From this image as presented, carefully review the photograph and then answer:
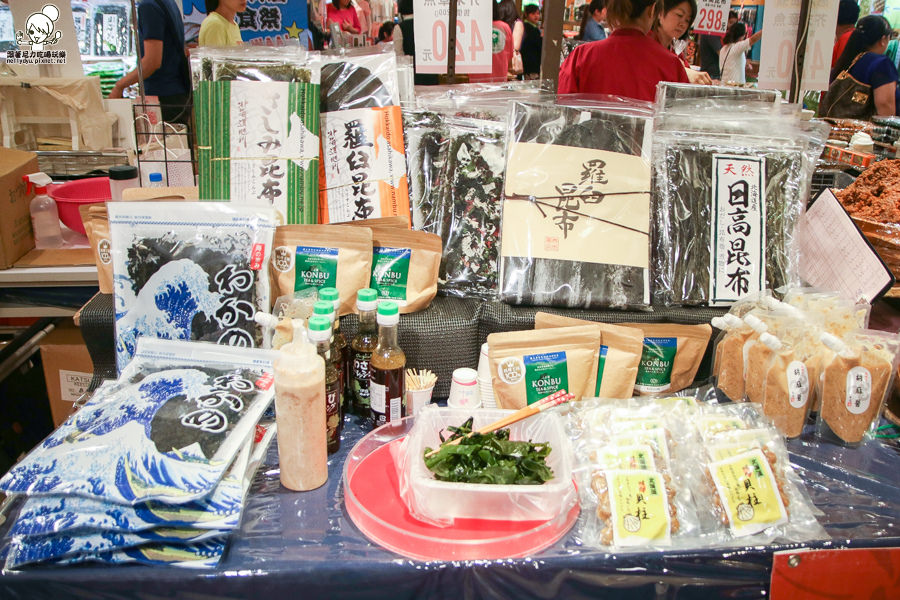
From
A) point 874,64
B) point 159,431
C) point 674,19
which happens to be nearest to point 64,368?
point 159,431

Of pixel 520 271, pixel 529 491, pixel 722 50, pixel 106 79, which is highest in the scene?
pixel 722 50

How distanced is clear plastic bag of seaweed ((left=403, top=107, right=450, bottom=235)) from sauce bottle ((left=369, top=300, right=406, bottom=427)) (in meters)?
0.47

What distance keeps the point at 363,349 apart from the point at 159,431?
44cm

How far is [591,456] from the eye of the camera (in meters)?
1.20

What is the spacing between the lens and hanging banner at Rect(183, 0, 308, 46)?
4898mm

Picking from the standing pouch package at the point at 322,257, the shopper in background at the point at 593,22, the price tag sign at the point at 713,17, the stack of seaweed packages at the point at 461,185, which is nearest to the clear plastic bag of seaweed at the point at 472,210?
the stack of seaweed packages at the point at 461,185

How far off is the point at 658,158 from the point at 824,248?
1.66ft

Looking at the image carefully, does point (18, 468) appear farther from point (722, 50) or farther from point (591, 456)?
point (722, 50)

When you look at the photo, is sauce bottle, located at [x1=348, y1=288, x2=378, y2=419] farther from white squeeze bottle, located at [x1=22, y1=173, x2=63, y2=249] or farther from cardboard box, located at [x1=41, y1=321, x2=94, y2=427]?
white squeeze bottle, located at [x1=22, y1=173, x2=63, y2=249]

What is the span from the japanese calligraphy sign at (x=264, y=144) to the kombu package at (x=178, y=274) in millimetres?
226

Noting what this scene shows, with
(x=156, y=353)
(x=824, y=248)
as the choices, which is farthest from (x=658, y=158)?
(x=156, y=353)

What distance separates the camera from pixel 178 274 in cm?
138

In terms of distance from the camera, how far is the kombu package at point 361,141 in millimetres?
1664

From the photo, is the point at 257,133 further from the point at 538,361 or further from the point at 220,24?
the point at 220,24
